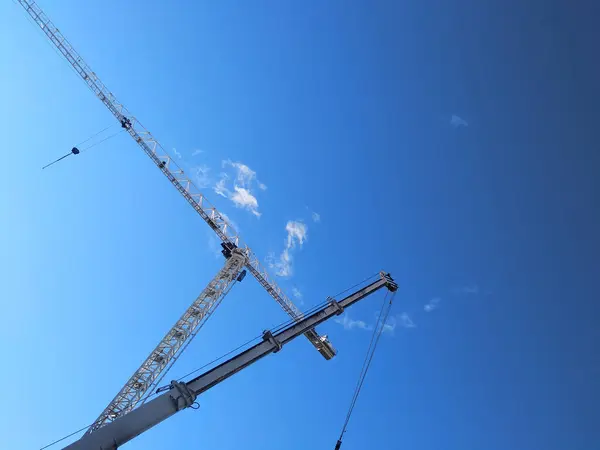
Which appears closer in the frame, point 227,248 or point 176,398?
point 176,398

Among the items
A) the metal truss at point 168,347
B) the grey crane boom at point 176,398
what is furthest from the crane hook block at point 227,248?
the grey crane boom at point 176,398

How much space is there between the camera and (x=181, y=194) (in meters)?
52.6

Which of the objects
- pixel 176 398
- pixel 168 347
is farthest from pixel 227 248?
pixel 176 398

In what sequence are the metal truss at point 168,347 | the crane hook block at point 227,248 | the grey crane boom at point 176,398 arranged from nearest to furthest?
the grey crane boom at point 176,398 < the metal truss at point 168,347 < the crane hook block at point 227,248

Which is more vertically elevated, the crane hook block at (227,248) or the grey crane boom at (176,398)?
the crane hook block at (227,248)

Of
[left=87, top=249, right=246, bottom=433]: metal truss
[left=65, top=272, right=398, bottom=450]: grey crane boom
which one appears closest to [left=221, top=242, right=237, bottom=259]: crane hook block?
[left=87, top=249, right=246, bottom=433]: metal truss

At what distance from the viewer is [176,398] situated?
544 inches

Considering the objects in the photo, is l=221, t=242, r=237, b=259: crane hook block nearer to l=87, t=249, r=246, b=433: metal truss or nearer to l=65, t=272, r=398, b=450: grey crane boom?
l=87, t=249, r=246, b=433: metal truss

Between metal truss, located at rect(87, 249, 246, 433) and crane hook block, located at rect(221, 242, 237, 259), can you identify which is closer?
metal truss, located at rect(87, 249, 246, 433)

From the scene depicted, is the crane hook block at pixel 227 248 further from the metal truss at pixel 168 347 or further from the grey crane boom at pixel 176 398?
the grey crane boom at pixel 176 398

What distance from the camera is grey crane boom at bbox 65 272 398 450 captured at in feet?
39.9

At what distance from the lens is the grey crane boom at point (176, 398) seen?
479 inches

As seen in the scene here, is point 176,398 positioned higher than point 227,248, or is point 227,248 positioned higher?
point 227,248

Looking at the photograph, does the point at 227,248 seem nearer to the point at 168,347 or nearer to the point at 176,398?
the point at 168,347
